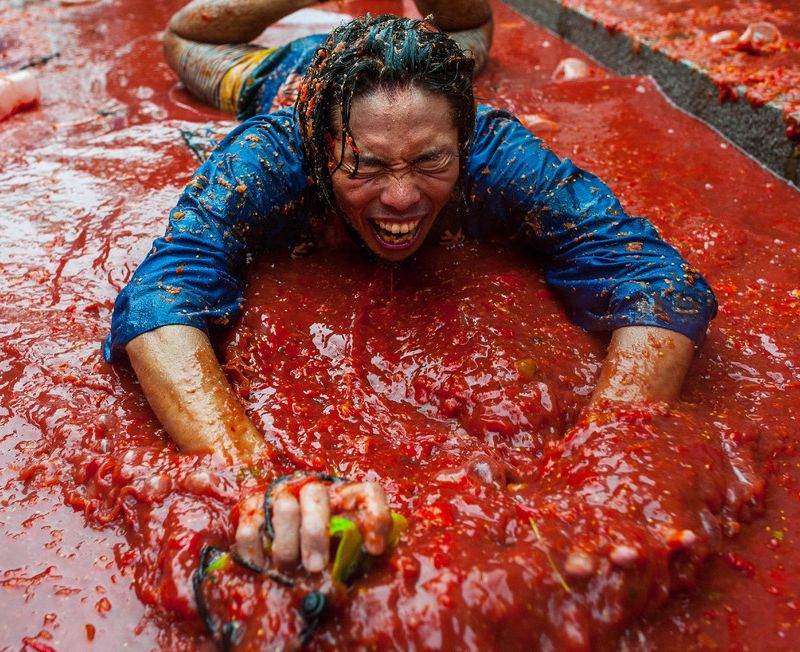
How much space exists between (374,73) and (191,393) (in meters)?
0.94

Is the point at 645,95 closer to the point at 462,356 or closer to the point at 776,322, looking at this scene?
the point at 776,322

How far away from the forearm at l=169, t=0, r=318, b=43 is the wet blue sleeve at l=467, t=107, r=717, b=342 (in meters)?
2.00

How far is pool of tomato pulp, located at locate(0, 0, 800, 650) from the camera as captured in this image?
4.31 ft

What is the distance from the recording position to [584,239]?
7.01 feet

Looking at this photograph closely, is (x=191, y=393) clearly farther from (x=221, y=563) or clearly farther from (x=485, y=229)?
(x=485, y=229)

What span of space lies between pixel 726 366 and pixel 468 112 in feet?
3.40

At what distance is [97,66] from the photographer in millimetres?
4801

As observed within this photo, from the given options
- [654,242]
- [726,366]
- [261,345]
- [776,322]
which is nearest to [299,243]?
[261,345]

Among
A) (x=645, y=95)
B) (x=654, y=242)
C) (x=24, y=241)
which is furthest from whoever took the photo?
(x=645, y=95)

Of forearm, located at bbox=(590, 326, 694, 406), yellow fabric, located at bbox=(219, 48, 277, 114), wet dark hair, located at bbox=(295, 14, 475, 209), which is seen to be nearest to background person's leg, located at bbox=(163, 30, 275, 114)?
yellow fabric, located at bbox=(219, 48, 277, 114)

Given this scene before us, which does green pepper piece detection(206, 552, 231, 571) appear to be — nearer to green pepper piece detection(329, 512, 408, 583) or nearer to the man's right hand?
the man's right hand

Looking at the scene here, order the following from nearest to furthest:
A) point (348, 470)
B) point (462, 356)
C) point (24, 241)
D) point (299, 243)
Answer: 1. point (348, 470)
2. point (462, 356)
3. point (299, 243)
4. point (24, 241)

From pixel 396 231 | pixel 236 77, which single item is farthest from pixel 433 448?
pixel 236 77

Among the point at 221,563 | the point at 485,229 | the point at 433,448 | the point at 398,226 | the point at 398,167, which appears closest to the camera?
the point at 221,563
